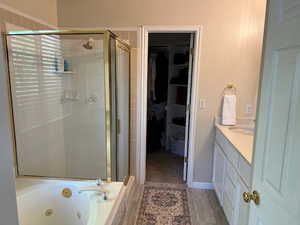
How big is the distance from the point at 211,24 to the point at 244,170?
1796mm

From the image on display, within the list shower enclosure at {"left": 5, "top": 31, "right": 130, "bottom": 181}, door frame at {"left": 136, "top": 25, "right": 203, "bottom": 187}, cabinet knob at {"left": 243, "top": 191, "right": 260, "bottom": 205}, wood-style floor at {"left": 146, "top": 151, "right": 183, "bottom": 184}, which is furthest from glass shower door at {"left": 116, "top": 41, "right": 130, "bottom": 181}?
cabinet knob at {"left": 243, "top": 191, "right": 260, "bottom": 205}

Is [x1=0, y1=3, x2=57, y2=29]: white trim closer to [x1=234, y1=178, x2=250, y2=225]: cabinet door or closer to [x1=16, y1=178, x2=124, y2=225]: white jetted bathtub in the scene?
[x1=16, y1=178, x2=124, y2=225]: white jetted bathtub

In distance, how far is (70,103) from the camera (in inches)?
104

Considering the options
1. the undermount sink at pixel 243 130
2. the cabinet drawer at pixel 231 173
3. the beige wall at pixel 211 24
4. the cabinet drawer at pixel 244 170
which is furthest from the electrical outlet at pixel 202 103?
the cabinet drawer at pixel 244 170

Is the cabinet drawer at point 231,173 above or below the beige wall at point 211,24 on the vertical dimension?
below

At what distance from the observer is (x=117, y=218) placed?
1.65 meters

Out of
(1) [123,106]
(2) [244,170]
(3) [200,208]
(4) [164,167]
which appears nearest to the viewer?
(2) [244,170]

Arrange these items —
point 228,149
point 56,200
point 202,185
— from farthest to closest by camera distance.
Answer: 1. point 202,185
2. point 228,149
3. point 56,200

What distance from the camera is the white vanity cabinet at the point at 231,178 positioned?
1621 mm

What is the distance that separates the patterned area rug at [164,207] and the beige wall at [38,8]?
2.47m

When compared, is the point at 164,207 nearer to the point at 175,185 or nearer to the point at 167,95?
the point at 175,185

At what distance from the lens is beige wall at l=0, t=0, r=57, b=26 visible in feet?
6.22

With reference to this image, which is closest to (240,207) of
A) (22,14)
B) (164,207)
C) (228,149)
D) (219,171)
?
(228,149)

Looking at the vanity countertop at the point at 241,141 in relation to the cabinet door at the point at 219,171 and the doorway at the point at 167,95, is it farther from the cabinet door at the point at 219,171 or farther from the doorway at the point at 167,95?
the doorway at the point at 167,95
